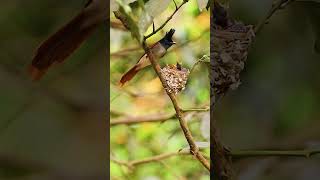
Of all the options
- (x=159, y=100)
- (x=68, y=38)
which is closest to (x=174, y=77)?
(x=159, y=100)

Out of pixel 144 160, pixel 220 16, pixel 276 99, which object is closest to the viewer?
pixel 144 160

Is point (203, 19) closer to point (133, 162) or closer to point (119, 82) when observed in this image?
point (119, 82)

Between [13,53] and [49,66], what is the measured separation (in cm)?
12

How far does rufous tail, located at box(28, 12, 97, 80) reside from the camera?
5.81ft

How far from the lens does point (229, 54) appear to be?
6.69ft

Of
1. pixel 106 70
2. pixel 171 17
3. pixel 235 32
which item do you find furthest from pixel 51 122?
pixel 235 32

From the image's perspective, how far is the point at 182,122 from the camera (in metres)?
1.93

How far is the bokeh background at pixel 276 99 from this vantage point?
2.08 meters

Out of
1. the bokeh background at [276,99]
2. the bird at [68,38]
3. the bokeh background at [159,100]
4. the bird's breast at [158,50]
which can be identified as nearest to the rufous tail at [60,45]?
the bird at [68,38]

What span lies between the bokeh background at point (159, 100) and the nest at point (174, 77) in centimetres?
2

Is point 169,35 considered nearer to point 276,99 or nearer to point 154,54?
point 154,54

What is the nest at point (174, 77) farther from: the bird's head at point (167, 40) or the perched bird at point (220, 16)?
the perched bird at point (220, 16)

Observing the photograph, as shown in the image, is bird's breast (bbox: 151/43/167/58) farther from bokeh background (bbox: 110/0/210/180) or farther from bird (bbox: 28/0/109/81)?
bird (bbox: 28/0/109/81)

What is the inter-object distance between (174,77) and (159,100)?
0.09 m
